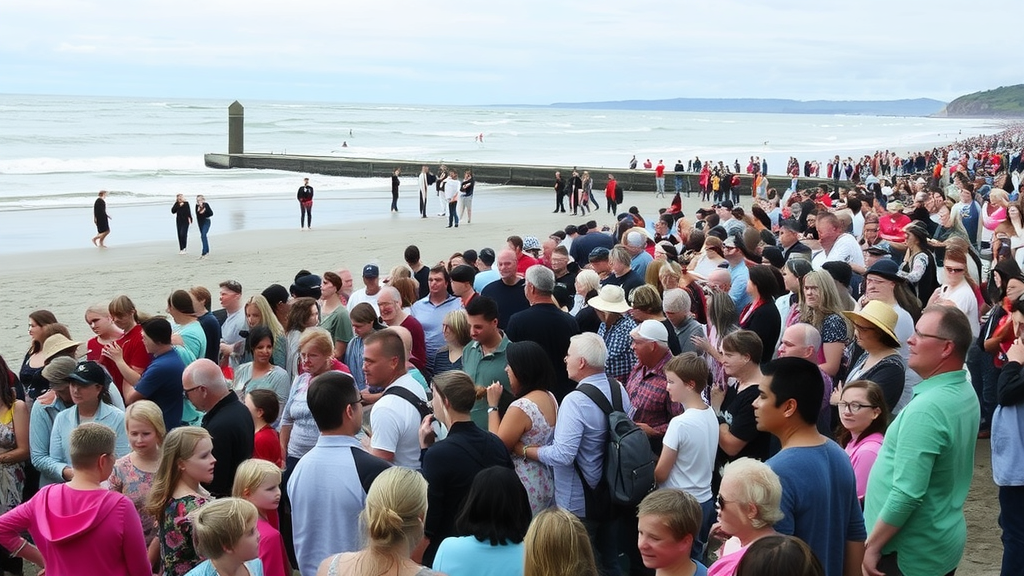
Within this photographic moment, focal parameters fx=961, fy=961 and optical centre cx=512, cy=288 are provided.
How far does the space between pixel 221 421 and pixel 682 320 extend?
10.1 ft

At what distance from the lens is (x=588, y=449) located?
4.61 m

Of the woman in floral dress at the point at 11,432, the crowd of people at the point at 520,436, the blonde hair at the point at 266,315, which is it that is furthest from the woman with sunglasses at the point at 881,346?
the woman in floral dress at the point at 11,432

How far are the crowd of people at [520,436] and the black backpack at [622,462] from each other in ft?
0.18

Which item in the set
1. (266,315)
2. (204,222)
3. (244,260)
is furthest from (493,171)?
(266,315)

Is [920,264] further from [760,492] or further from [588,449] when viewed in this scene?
[760,492]

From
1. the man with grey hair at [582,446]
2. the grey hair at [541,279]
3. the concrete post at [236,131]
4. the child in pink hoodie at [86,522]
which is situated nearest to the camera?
the child in pink hoodie at [86,522]

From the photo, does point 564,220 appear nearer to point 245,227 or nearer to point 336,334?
point 245,227

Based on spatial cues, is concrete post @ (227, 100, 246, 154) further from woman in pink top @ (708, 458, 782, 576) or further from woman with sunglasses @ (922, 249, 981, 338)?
woman in pink top @ (708, 458, 782, 576)

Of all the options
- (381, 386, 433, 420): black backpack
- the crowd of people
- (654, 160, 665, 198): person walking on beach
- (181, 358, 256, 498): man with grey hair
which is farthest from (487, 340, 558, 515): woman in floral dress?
(654, 160, 665, 198): person walking on beach

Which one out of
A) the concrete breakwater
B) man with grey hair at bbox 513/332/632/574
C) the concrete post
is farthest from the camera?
the concrete post

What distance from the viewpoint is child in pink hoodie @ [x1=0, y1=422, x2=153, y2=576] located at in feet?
12.5

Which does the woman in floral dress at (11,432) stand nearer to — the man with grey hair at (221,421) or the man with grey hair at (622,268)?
the man with grey hair at (221,421)

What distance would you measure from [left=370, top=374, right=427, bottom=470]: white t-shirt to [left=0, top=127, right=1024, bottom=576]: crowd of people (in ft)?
0.04

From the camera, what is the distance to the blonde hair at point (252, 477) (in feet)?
12.6
